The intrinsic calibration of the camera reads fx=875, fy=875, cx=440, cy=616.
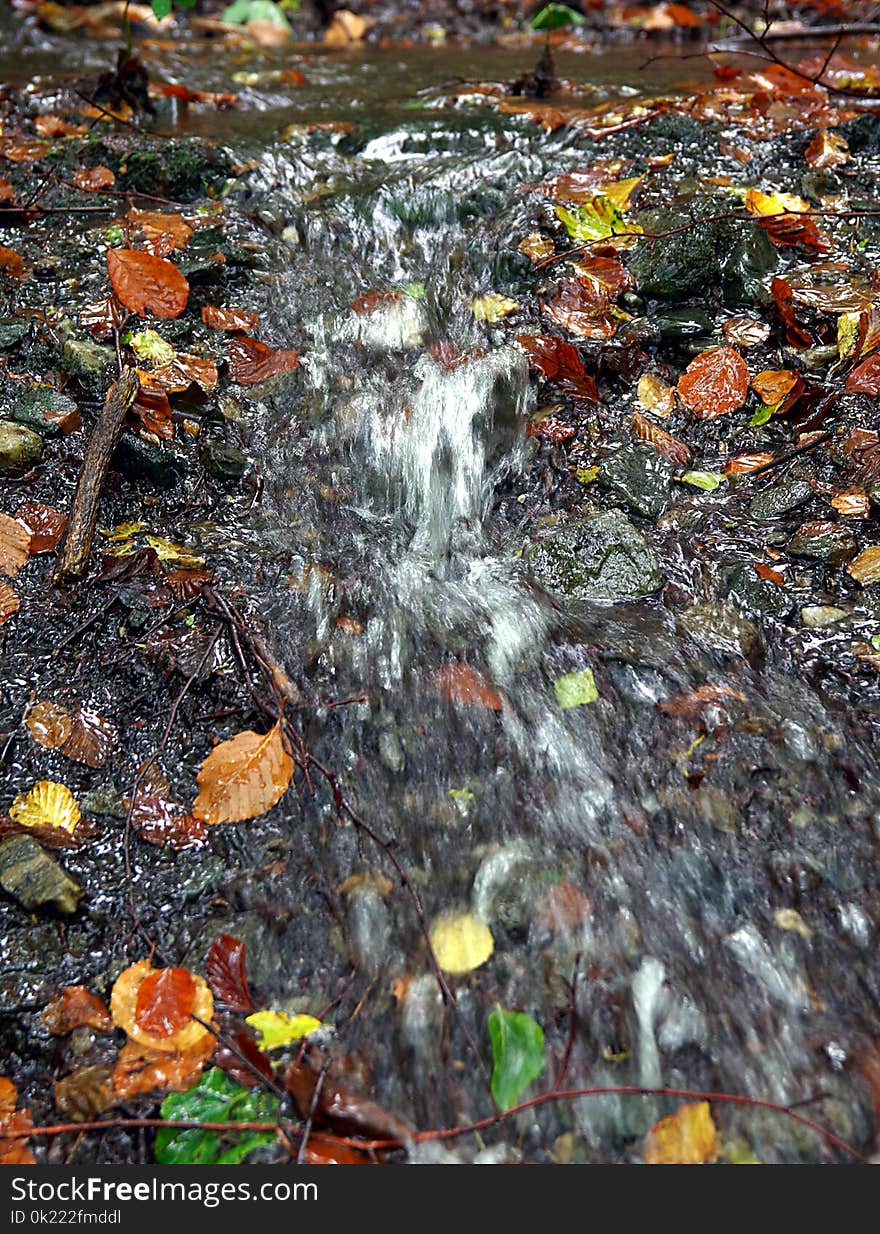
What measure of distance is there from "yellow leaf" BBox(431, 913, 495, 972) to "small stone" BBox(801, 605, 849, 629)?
4.21 feet

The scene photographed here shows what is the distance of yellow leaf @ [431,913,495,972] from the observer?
6.30ft

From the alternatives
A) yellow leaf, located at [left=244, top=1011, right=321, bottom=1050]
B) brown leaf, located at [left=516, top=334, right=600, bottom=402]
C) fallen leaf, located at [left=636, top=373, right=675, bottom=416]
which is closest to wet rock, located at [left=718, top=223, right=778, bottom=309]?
fallen leaf, located at [left=636, top=373, right=675, bottom=416]

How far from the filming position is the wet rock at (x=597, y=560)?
2680 mm

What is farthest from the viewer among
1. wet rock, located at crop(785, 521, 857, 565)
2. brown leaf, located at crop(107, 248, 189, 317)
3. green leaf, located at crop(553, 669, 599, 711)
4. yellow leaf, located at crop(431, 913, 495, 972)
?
brown leaf, located at crop(107, 248, 189, 317)

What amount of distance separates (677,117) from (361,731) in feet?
11.8

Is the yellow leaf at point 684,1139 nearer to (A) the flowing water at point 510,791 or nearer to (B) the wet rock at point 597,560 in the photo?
(A) the flowing water at point 510,791

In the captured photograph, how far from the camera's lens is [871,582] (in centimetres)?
255

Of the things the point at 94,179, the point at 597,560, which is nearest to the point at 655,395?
the point at 597,560

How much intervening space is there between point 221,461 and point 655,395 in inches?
59.7

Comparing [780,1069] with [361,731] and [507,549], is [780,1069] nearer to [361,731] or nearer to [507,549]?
[361,731]

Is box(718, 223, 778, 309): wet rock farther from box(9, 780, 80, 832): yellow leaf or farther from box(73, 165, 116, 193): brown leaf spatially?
box(9, 780, 80, 832): yellow leaf

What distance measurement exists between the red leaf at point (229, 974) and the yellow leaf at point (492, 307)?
243 centimetres

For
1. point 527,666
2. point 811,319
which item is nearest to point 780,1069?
point 527,666

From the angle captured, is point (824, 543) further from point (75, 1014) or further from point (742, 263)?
point (75, 1014)
